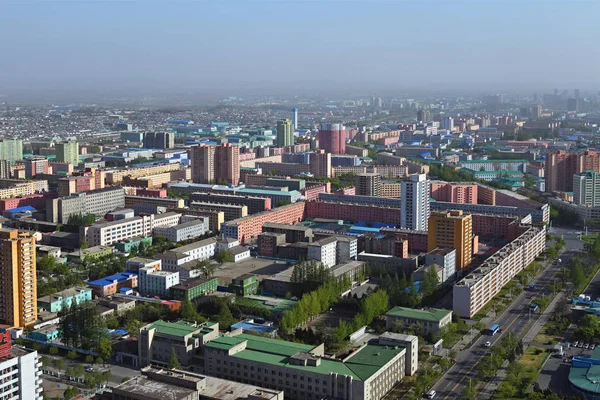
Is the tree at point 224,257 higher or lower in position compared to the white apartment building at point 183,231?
lower

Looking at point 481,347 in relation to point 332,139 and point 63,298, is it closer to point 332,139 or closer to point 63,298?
point 63,298

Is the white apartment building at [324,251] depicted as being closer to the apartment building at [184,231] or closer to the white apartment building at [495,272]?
the white apartment building at [495,272]

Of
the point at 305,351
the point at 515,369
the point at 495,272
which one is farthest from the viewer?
the point at 495,272

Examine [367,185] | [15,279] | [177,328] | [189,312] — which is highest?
[367,185]

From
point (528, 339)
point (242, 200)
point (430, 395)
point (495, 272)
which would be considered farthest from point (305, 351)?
point (242, 200)

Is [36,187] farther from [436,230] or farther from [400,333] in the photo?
[400,333]

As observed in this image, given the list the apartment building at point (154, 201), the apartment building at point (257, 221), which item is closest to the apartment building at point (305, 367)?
the apartment building at point (257, 221)

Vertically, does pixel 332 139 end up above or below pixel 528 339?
above
